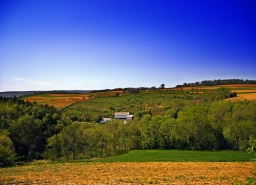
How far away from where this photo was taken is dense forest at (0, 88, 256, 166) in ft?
211

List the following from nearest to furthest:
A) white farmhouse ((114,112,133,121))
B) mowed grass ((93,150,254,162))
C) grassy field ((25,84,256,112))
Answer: mowed grass ((93,150,254,162)) → white farmhouse ((114,112,133,121)) → grassy field ((25,84,256,112))

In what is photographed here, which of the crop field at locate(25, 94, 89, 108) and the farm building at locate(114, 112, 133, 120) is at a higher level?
the crop field at locate(25, 94, 89, 108)

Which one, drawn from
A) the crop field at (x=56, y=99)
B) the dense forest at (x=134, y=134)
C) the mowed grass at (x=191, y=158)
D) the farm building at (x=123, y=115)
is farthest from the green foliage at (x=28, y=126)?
the mowed grass at (x=191, y=158)

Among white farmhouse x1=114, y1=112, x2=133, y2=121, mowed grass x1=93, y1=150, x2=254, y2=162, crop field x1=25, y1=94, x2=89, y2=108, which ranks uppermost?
crop field x1=25, y1=94, x2=89, y2=108

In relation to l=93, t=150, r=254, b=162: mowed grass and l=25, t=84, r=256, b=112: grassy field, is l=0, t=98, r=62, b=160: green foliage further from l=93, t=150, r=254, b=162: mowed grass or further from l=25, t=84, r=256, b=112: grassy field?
l=93, t=150, r=254, b=162: mowed grass

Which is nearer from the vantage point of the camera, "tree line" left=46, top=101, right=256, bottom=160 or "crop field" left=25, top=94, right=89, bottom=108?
"tree line" left=46, top=101, right=256, bottom=160

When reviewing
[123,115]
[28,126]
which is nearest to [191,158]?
[28,126]

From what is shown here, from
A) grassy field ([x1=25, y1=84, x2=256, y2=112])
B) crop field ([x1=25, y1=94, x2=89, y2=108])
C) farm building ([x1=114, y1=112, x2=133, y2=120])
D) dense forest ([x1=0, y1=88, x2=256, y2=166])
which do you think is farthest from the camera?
grassy field ([x1=25, y1=84, x2=256, y2=112])

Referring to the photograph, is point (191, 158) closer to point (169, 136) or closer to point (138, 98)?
point (169, 136)

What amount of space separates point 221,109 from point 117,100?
77541mm

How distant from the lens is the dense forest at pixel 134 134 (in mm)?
64188

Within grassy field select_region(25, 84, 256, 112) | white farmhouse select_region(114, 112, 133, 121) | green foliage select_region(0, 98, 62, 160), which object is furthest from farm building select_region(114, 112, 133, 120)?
green foliage select_region(0, 98, 62, 160)

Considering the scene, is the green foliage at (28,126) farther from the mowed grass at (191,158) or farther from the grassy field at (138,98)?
the mowed grass at (191,158)

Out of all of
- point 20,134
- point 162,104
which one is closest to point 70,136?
point 20,134
